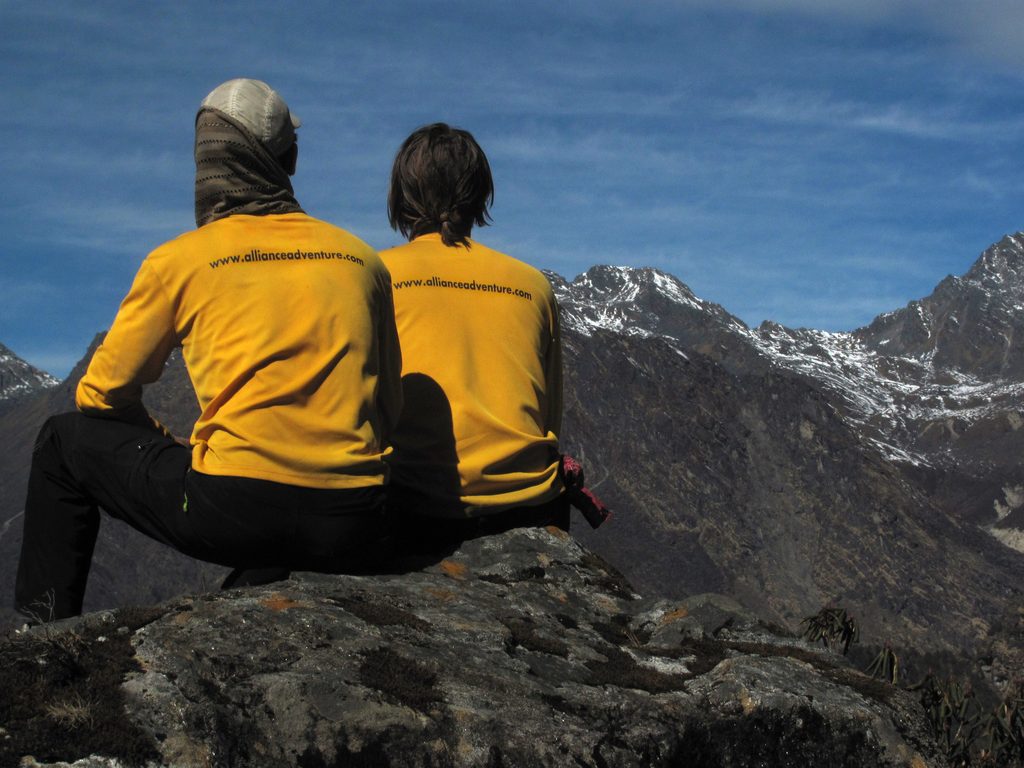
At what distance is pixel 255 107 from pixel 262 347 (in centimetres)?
159

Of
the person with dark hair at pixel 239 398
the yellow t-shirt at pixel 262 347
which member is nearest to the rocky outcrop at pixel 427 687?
the person with dark hair at pixel 239 398

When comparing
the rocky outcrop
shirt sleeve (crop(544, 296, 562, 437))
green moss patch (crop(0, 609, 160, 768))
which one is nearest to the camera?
green moss patch (crop(0, 609, 160, 768))

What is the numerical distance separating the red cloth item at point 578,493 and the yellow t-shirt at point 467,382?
1.62 ft

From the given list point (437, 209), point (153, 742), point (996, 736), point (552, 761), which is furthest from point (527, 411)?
point (996, 736)

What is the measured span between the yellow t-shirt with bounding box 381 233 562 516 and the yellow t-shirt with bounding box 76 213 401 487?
4.16 feet

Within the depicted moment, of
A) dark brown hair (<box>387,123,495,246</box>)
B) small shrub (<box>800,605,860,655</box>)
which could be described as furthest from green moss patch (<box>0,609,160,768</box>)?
small shrub (<box>800,605,860,655</box>)

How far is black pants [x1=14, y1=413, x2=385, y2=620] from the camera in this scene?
26.1ft

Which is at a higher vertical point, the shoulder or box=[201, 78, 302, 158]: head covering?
box=[201, 78, 302, 158]: head covering

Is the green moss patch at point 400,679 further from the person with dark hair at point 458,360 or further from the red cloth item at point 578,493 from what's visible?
the red cloth item at point 578,493

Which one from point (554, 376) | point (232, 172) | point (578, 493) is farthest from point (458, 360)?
point (232, 172)

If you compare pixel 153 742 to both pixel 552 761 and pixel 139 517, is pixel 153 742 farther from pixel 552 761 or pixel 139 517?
pixel 139 517

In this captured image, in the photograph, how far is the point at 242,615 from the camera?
710 centimetres

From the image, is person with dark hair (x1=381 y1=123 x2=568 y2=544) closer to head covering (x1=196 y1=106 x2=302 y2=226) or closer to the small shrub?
head covering (x1=196 y1=106 x2=302 y2=226)

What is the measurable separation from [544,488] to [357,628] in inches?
121
